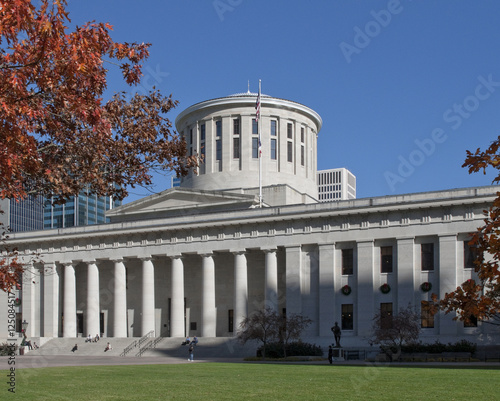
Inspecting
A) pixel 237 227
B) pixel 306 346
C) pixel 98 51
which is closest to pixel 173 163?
pixel 98 51

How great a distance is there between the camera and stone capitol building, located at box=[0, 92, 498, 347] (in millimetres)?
61719

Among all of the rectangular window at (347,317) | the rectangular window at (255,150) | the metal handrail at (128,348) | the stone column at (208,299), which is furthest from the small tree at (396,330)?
the rectangular window at (255,150)

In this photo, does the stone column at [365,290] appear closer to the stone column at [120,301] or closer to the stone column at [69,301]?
the stone column at [120,301]

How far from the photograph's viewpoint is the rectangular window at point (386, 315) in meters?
54.1

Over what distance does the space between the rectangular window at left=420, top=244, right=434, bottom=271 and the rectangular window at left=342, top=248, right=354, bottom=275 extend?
21.4 ft

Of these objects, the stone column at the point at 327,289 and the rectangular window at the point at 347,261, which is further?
the rectangular window at the point at 347,261

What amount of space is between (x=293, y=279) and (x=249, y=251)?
257 inches

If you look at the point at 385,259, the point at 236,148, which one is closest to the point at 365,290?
the point at 385,259

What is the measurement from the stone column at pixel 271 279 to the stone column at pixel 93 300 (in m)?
21.0

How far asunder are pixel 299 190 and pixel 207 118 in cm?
1436

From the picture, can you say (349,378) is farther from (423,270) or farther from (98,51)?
(423,270)

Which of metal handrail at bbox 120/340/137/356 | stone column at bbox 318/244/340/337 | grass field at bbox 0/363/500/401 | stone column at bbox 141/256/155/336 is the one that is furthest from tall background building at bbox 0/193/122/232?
grass field at bbox 0/363/500/401

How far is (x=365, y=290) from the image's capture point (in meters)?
63.6

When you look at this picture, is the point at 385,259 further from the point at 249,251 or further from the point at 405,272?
the point at 249,251
